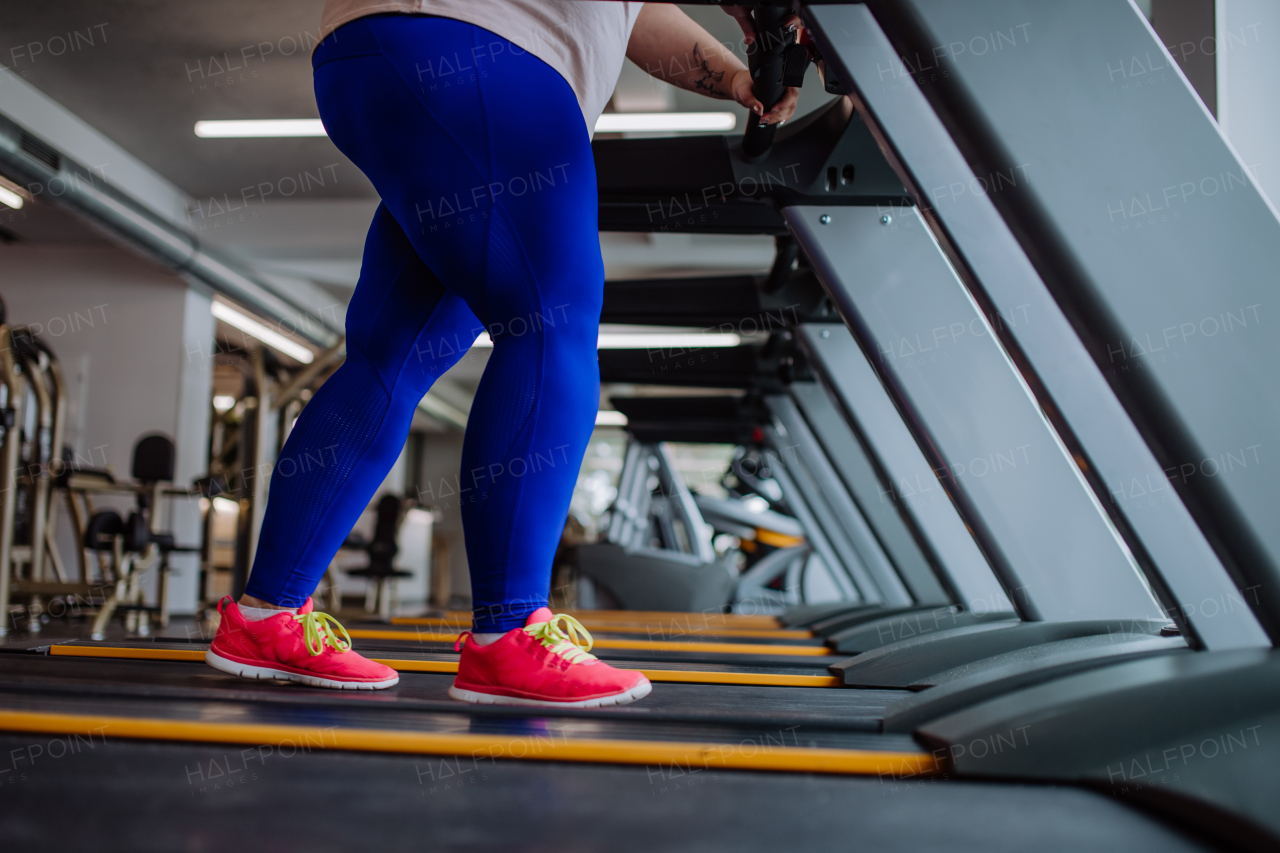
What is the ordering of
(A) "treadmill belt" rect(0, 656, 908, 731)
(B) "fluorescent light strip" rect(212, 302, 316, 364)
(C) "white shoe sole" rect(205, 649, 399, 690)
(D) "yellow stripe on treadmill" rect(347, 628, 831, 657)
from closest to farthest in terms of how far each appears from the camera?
(A) "treadmill belt" rect(0, 656, 908, 731) < (C) "white shoe sole" rect(205, 649, 399, 690) < (D) "yellow stripe on treadmill" rect(347, 628, 831, 657) < (B) "fluorescent light strip" rect(212, 302, 316, 364)

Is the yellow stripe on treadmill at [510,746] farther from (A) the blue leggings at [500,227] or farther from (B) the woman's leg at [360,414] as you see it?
(B) the woman's leg at [360,414]

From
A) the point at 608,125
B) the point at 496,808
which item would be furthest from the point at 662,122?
the point at 496,808

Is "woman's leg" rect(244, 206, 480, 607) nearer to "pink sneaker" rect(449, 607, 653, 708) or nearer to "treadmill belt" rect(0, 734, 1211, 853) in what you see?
"pink sneaker" rect(449, 607, 653, 708)

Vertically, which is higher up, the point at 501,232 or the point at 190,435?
the point at 190,435

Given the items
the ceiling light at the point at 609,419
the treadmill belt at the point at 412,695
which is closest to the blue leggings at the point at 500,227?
the treadmill belt at the point at 412,695

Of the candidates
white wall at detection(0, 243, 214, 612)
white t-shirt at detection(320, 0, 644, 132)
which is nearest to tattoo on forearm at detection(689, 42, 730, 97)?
white t-shirt at detection(320, 0, 644, 132)

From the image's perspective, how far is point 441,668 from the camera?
158cm

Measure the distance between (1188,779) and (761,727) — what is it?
16.3 inches

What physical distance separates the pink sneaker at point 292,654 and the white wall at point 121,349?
6728 millimetres

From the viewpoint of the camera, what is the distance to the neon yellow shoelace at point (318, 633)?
4.01 feet

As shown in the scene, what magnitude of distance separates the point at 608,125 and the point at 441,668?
15.5ft

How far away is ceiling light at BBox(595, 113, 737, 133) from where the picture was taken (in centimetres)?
559

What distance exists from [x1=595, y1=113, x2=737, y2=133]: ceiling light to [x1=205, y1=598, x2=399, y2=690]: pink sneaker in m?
4.86

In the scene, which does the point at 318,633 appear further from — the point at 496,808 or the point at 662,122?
the point at 662,122
